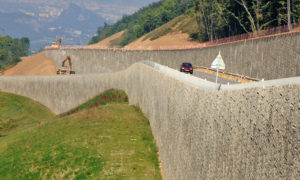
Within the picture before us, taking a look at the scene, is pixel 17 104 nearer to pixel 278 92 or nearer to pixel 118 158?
pixel 118 158

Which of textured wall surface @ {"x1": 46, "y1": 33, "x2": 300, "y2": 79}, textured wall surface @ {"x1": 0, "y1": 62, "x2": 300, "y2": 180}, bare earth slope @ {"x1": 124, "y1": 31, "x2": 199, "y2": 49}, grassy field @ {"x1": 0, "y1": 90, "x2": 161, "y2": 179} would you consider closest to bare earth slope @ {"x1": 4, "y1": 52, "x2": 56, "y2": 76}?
textured wall surface @ {"x1": 46, "y1": 33, "x2": 300, "y2": 79}

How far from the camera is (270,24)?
66.3 meters

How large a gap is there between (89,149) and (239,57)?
27.1m

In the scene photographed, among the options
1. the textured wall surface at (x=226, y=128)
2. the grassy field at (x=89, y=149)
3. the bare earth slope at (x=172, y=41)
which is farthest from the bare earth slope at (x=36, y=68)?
the textured wall surface at (x=226, y=128)

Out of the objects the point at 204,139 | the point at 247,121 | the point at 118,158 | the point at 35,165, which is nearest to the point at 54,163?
the point at 35,165

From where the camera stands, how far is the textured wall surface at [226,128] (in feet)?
26.2

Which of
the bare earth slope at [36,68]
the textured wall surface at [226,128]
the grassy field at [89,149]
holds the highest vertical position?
the bare earth slope at [36,68]

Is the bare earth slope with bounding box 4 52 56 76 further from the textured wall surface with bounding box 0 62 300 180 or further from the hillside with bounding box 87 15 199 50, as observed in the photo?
the textured wall surface with bounding box 0 62 300 180

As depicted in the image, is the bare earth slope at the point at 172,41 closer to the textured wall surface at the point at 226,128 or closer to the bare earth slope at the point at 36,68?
the bare earth slope at the point at 36,68

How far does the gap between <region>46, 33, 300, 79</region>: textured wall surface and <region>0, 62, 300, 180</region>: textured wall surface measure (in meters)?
14.3

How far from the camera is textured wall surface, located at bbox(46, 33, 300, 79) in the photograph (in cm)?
3371

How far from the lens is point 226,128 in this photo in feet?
36.7

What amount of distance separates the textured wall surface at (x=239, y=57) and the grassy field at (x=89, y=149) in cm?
1390

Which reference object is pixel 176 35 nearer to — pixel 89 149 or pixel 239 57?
pixel 239 57
